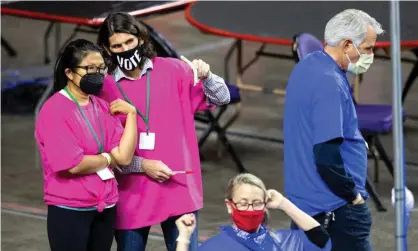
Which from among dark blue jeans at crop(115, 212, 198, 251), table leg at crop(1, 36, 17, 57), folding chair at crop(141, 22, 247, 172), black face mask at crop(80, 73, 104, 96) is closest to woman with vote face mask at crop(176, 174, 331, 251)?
dark blue jeans at crop(115, 212, 198, 251)

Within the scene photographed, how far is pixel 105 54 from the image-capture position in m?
5.36

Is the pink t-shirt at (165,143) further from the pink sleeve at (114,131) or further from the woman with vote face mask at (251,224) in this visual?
the woman with vote face mask at (251,224)

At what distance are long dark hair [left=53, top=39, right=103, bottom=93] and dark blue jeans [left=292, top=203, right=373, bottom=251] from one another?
4.08ft

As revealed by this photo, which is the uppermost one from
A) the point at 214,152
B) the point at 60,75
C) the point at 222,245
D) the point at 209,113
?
the point at 60,75

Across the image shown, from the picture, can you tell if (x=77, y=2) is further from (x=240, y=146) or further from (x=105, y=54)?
(x=105, y=54)

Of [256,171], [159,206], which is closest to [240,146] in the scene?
[256,171]

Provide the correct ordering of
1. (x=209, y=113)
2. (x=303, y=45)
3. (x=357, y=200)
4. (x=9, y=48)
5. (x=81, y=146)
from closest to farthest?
(x=357, y=200) → (x=81, y=146) → (x=303, y=45) → (x=209, y=113) → (x=9, y=48)

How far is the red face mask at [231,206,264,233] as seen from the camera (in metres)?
4.65

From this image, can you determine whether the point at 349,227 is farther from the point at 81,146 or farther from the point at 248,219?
the point at 81,146

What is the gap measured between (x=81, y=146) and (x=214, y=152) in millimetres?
4663

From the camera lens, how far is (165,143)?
534 centimetres

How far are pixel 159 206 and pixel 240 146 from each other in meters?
4.66

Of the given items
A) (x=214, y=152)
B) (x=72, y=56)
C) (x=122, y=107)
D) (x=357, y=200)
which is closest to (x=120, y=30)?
(x=72, y=56)

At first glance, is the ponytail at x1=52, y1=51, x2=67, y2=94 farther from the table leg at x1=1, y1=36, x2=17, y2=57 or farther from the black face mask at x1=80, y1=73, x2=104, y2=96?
the table leg at x1=1, y1=36, x2=17, y2=57
